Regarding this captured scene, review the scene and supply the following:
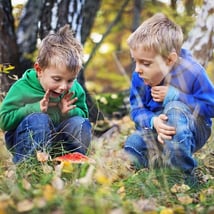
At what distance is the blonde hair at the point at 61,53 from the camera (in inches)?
150

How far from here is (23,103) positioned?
12.9 feet

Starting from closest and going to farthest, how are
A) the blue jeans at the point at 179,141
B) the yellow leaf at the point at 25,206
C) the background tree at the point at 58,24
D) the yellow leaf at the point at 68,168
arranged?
the yellow leaf at the point at 25,206 → the yellow leaf at the point at 68,168 → the blue jeans at the point at 179,141 → the background tree at the point at 58,24

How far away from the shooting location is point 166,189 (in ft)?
10.2

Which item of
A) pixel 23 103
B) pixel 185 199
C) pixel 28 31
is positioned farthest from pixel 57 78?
pixel 28 31

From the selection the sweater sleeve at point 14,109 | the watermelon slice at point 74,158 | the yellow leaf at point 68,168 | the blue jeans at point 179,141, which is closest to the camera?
the yellow leaf at point 68,168

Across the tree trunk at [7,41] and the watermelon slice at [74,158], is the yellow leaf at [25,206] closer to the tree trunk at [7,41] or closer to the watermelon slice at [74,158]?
the watermelon slice at [74,158]

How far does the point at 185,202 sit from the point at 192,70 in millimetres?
988

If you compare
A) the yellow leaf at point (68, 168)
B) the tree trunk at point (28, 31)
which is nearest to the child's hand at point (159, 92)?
the yellow leaf at point (68, 168)

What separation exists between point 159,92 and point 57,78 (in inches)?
25.7

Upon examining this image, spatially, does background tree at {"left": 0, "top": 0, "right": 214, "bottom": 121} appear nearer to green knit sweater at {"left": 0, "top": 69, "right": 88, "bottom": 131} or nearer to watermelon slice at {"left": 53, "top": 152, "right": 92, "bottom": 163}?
green knit sweater at {"left": 0, "top": 69, "right": 88, "bottom": 131}

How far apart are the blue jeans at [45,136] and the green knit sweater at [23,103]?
1.8 inches

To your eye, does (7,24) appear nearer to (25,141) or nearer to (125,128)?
(125,128)

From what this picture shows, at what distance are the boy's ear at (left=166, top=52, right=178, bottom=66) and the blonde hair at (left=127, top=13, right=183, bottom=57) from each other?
23 millimetres

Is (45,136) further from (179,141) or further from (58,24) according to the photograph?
(58,24)
